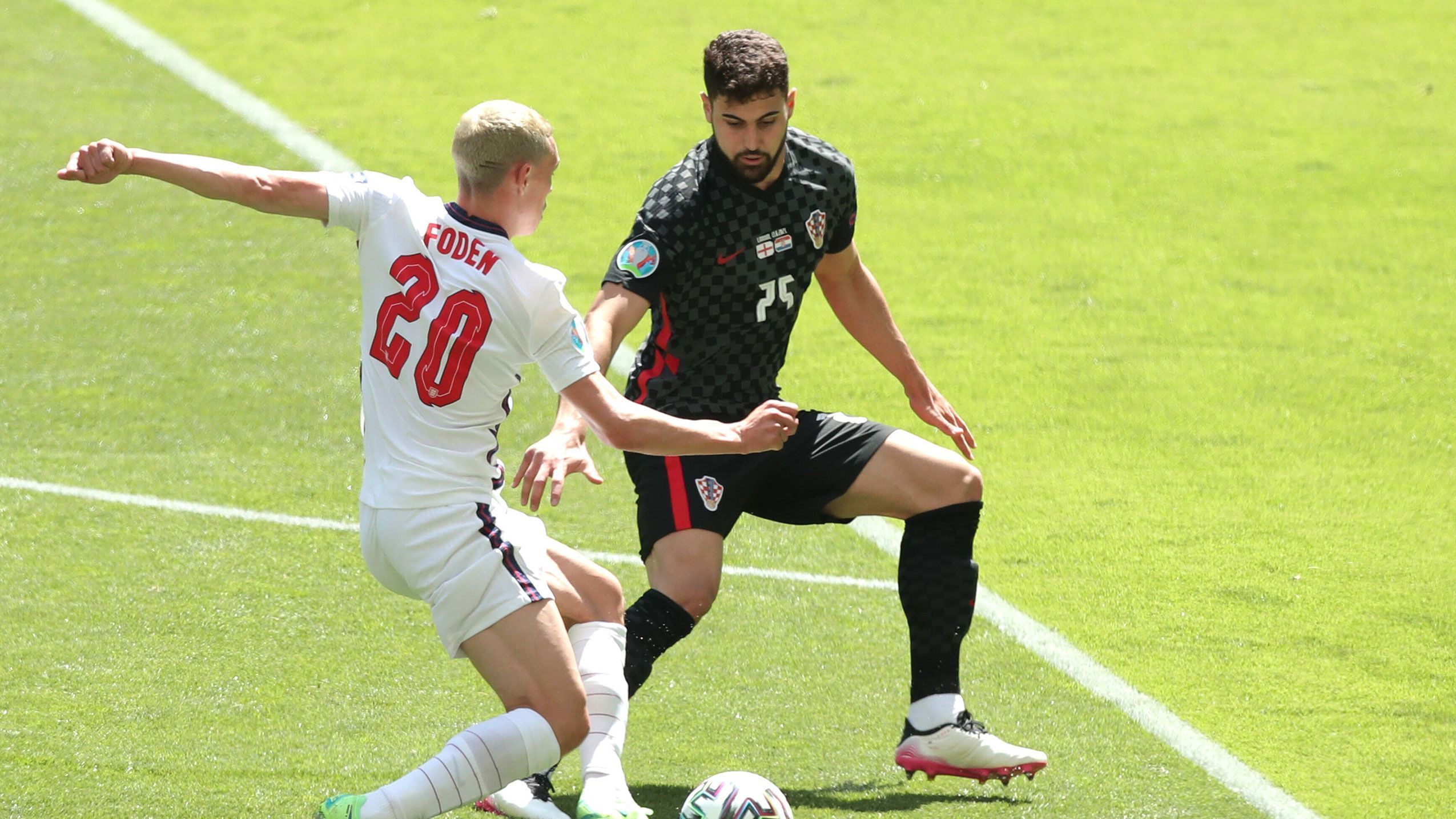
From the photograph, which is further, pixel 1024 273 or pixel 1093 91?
pixel 1093 91

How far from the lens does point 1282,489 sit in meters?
7.30

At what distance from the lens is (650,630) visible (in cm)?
446

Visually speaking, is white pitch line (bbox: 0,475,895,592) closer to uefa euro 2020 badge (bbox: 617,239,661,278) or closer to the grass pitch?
the grass pitch

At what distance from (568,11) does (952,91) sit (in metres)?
3.18

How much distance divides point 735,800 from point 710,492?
101 centimetres

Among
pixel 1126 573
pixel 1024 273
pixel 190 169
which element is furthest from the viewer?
pixel 1024 273

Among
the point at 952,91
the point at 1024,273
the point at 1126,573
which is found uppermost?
the point at 952,91

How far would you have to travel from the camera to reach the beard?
4.72 metres

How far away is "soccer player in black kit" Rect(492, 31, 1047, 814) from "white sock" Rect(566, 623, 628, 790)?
352 millimetres

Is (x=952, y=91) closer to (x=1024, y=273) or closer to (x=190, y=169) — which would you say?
(x=1024, y=273)

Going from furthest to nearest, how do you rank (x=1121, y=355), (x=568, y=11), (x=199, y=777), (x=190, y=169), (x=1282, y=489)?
(x=568, y=11)
(x=1121, y=355)
(x=1282, y=489)
(x=199, y=777)
(x=190, y=169)

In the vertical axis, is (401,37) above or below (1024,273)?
above

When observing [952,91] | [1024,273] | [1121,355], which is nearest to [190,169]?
[1121,355]

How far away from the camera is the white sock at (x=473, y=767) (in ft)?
11.5
